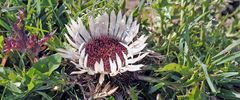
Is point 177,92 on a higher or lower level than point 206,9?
lower

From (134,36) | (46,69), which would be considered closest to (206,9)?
(134,36)

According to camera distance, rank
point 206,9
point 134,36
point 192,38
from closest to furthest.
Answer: point 134,36 < point 192,38 < point 206,9

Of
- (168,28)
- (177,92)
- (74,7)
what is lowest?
(177,92)

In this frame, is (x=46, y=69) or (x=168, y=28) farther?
(x=168, y=28)

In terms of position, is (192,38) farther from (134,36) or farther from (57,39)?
(57,39)
